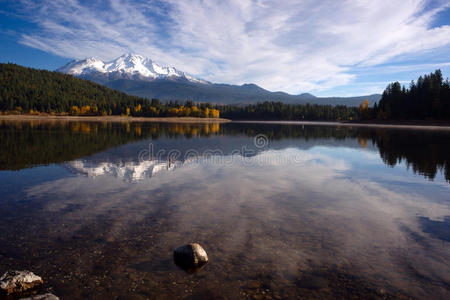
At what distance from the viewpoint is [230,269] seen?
25.3ft

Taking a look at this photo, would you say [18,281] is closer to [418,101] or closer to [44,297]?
[44,297]

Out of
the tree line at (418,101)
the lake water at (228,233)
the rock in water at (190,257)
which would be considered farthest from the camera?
the tree line at (418,101)

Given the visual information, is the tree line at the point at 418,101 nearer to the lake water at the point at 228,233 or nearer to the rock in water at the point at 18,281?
the lake water at the point at 228,233

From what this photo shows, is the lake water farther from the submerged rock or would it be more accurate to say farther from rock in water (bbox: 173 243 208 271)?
the submerged rock

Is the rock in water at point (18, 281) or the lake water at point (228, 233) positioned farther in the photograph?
the lake water at point (228, 233)

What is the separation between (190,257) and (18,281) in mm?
4354

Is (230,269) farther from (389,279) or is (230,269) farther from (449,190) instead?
(449,190)

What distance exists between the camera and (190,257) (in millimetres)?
7848

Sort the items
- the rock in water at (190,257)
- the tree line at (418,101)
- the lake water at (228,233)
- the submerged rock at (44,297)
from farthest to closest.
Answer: the tree line at (418,101) < the rock in water at (190,257) < the lake water at (228,233) < the submerged rock at (44,297)

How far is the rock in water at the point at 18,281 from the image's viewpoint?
6.44 m

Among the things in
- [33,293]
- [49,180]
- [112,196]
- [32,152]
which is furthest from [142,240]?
[32,152]

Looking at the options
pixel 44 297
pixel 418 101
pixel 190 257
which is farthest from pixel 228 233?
pixel 418 101

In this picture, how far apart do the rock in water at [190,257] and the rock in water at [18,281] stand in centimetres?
361

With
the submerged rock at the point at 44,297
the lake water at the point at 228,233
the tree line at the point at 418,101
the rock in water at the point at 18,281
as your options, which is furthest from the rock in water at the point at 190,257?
the tree line at the point at 418,101
